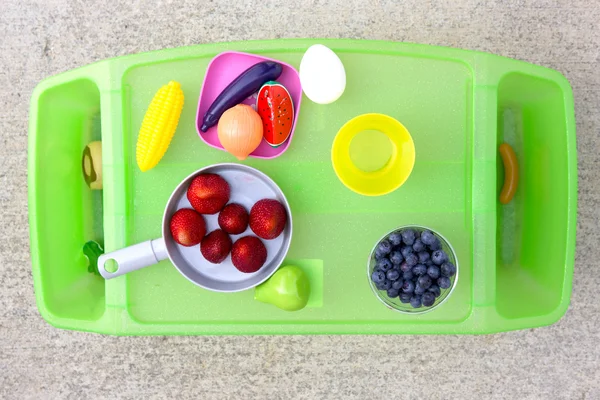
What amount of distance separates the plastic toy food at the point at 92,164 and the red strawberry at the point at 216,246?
10.4 inches

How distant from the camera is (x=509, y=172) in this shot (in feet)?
2.77

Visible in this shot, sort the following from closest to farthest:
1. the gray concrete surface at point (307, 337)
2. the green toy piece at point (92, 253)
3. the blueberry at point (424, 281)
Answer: the blueberry at point (424, 281), the green toy piece at point (92, 253), the gray concrete surface at point (307, 337)

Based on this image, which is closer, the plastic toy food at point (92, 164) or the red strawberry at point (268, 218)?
the red strawberry at point (268, 218)

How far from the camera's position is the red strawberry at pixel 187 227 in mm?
659

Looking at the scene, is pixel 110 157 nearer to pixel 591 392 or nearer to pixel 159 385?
pixel 159 385

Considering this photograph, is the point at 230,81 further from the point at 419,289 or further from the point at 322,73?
the point at 419,289

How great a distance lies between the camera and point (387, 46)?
701 millimetres

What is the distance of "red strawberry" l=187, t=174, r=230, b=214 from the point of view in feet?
2.16

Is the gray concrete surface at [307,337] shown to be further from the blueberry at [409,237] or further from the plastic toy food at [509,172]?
the blueberry at [409,237]

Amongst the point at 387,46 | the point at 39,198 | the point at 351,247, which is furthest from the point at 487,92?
the point at 39,198

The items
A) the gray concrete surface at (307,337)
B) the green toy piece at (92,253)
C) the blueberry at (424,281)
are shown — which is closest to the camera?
the blueberry at (424,281)

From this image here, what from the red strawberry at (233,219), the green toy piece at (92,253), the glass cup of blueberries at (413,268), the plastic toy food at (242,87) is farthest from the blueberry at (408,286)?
the green toy piece at (92,253)

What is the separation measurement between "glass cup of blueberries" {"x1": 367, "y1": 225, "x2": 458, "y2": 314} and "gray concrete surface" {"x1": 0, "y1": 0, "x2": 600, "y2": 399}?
13.9 inches

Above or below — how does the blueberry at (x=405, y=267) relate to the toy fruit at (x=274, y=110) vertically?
below
